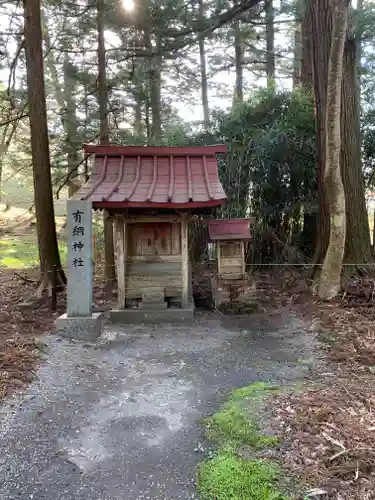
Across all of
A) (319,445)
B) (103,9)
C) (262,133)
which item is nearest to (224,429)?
(319,445)

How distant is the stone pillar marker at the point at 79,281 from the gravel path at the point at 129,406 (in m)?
0.23

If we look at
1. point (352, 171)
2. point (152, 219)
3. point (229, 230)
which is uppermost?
point (352, 171)

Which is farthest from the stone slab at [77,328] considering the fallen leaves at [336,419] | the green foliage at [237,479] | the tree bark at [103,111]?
the green foliage at [237,479]

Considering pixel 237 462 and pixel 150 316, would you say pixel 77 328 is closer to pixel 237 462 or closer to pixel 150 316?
pixel 150 316

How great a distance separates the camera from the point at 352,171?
7367 millimetres

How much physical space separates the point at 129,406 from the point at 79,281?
242 cm

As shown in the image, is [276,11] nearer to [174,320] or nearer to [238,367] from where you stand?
[174,320]

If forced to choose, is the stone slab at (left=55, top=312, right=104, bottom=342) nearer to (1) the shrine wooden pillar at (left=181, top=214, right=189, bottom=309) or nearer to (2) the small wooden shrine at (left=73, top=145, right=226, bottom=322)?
(2) the small wooden shrine at (left=73, top=145, right=226, bottom=322)

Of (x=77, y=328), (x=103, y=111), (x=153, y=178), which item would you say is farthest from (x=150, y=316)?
(x=103, y=111)

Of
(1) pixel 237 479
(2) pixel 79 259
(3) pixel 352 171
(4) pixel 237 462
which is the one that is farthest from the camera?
(3) pixel 352 171

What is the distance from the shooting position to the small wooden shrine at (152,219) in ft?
21.8

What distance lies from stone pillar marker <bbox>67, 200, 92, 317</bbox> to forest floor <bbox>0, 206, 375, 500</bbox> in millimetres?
720

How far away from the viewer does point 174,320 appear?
6.73 meters

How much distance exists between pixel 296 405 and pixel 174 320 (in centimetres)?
340
